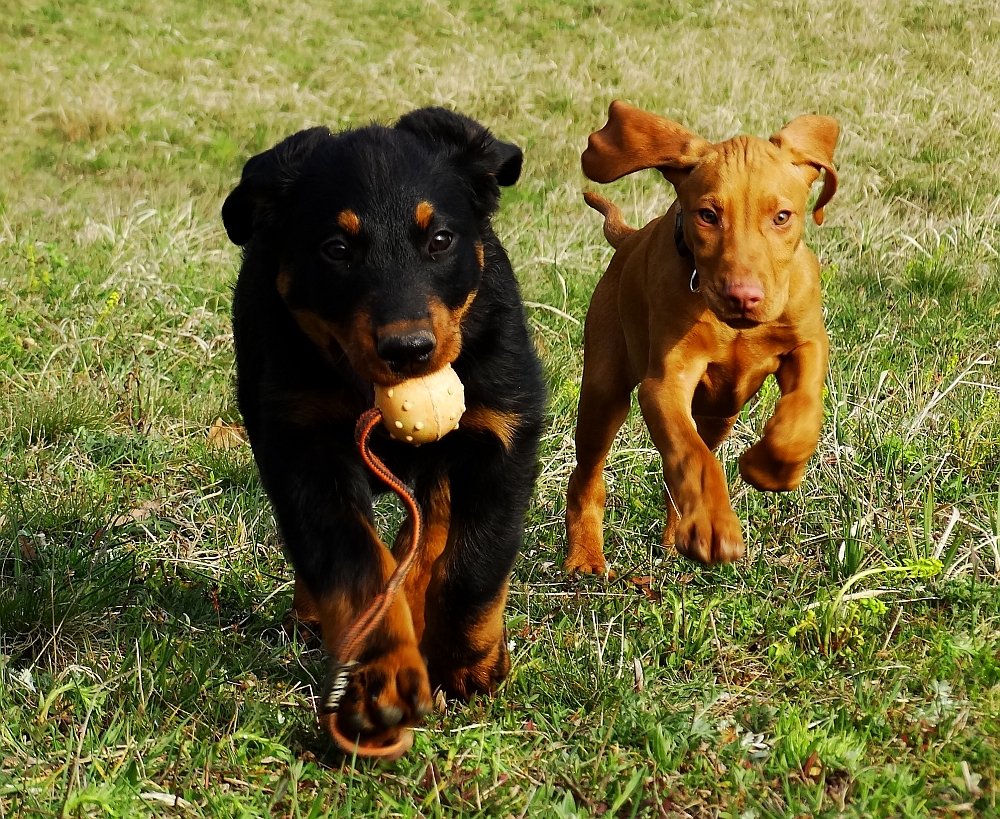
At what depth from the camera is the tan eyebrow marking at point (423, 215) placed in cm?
278

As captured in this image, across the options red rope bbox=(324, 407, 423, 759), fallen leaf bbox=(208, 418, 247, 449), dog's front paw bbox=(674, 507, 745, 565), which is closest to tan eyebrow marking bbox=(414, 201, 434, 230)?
red rope bbox=(324, 407, 423, 759)

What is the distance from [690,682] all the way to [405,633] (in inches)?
32.1

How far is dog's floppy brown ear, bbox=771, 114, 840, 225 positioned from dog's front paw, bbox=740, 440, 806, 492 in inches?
30.8

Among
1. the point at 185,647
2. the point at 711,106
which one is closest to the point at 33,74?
the point at 711,106

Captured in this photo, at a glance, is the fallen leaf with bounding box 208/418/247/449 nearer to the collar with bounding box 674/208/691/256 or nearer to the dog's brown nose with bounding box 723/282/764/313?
the collar with bounding box 674/208/691/256

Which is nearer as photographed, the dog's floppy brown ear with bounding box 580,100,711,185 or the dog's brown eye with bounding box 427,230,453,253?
the dog's brown eye with bounding box 427,230,453,253

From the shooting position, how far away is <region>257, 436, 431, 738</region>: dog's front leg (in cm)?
253

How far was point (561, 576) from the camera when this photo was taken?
376 cm

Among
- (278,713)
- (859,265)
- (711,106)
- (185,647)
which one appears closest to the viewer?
(278,713)

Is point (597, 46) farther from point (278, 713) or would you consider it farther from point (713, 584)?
point (278, 713)

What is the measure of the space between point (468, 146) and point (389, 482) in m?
1.02

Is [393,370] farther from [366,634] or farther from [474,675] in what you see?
[474,675]

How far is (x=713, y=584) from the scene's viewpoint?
3.50 m

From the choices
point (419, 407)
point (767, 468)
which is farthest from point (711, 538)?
point (419, 407)
